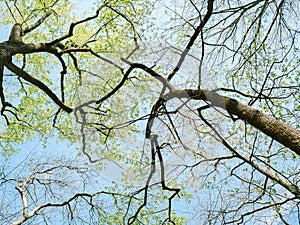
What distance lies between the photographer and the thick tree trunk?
3184 millimetres

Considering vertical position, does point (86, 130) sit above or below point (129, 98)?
below

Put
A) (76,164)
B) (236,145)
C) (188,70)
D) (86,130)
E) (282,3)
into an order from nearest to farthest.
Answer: (282,3) < (188,70) < (236,145) < (86,130) < (76,164)

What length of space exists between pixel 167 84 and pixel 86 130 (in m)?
1.87

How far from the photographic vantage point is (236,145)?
507 centimetres

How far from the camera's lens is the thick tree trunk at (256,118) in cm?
318

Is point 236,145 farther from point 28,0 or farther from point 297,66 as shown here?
point 28,0

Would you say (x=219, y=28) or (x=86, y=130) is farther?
(x=86, y=130)

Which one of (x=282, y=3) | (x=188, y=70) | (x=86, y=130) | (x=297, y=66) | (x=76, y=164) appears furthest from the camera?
(x=76, y=164)

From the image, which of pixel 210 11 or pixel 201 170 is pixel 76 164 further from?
pixel 210 11

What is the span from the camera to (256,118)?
11.5ft

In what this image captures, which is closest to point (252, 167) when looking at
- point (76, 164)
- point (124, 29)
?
point (124, 29)

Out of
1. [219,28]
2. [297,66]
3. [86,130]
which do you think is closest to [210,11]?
[219,28]

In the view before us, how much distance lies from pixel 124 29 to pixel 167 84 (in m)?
1.95

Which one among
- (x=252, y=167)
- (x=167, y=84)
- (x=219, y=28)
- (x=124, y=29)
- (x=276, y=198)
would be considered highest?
(x=124, y=29)
